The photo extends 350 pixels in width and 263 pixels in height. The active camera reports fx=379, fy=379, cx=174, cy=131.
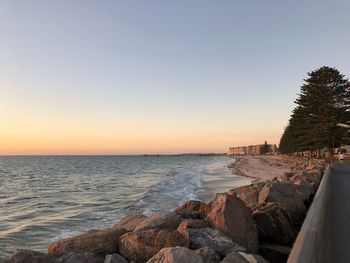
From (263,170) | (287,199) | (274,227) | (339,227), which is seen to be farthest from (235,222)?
(263,170)

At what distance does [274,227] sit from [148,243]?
9.30 feet

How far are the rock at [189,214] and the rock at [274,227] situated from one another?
1.27 metres

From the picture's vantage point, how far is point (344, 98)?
5288 centimetres

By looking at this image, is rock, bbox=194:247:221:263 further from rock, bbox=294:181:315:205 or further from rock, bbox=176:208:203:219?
rock, bbox=294:181:315:205

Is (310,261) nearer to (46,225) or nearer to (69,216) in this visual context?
(46,225)

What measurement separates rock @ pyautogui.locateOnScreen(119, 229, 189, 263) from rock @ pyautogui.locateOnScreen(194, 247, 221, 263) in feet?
1.56

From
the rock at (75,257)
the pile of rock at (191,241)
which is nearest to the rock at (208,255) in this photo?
the pile of rock at (191,241)

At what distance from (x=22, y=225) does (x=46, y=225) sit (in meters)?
1.07

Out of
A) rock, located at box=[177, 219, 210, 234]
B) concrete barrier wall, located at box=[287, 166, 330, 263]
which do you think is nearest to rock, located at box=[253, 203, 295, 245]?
concrete barrier wall, located at box=[287, 166, 330, 263]

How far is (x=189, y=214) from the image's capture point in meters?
8.35

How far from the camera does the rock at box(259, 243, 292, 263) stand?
6.62 metres

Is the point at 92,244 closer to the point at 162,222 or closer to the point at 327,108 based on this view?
the point at 162,222

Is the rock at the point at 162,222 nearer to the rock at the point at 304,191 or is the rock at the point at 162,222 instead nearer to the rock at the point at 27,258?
the rock at the point at 27,258

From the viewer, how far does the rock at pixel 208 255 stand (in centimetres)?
534
